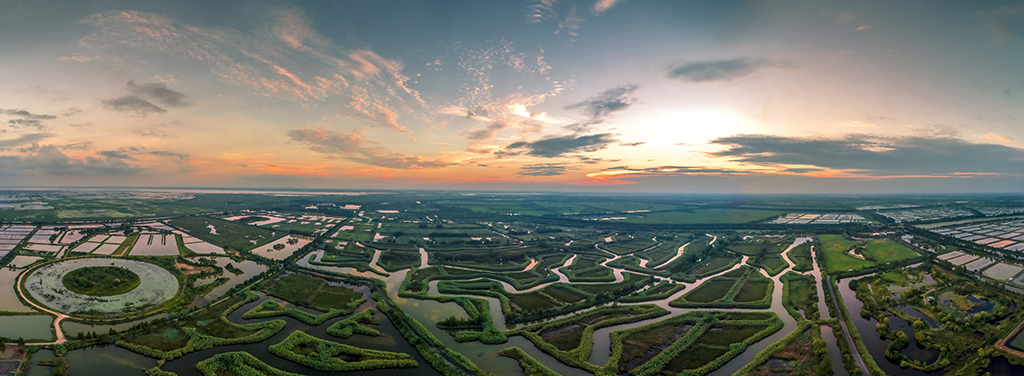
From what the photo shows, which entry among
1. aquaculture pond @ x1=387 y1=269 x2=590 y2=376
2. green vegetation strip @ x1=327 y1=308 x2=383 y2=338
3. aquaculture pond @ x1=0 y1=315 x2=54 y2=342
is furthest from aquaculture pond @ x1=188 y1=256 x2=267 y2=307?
aquaculture pond @ x1=387 y1=269 x2=590 y2=376

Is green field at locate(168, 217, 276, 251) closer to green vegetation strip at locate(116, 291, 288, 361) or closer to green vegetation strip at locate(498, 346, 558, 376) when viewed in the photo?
green vegetation strip at locate(116, 291, 288, 361)

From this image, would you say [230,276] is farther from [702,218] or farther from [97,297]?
[702,218]

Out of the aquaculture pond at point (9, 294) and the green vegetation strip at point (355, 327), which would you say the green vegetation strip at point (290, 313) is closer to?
the green vegetation strip at point (355, 327)

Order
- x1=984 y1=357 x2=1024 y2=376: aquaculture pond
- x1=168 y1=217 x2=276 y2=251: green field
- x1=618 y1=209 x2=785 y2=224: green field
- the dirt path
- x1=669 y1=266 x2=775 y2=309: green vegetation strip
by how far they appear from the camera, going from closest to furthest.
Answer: x1=984 y1=357 x2=1024 y2=376: aquaculture pond < the dirt path < x1=669 y1=266 x2=775 y2=309: green vegetation strip < x1=168 y1=217 x2=276 y2=251: green field < x1=618 y1=209 x2=785 y2=224: green field

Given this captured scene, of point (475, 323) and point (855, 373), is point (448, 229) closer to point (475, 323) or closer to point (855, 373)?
point (475, 323)

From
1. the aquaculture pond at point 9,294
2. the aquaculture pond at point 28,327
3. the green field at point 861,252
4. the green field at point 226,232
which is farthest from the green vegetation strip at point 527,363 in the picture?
the green field at point 226,232

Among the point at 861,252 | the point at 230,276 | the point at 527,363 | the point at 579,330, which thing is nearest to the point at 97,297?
the point at 230,276
